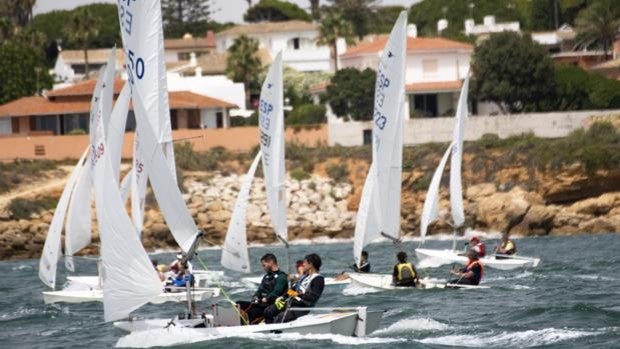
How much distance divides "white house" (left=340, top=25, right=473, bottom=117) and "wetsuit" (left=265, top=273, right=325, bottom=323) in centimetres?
5657

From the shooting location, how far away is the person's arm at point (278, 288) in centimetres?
2777

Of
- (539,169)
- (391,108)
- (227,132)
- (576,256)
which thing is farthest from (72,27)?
(391,108)

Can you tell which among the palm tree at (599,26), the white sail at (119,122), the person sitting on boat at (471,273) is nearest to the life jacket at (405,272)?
the person sitting on boat at (471,273)

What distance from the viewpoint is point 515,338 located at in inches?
1115

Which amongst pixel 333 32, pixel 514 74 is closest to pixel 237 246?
pixel 514 74

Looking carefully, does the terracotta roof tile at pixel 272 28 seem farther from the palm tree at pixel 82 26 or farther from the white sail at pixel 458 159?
the white sail at pixel 458 159

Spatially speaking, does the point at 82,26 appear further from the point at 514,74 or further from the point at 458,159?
the point at 458,159

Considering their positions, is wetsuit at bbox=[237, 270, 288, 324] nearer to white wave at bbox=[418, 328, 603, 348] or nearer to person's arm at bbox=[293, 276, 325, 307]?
person's arm at bbox=[293, 276, 325, 307]

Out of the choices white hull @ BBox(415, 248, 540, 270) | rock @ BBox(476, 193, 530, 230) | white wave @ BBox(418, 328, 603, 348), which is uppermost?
white wave @ BBox(418, 328, 603, 348)

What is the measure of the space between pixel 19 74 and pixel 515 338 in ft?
238

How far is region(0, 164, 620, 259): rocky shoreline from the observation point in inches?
2685

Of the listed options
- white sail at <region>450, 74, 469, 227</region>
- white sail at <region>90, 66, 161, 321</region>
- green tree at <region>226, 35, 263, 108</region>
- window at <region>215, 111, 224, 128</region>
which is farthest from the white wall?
white sail at <region>90, 66, 161, 321</region>

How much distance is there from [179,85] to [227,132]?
14616 mm

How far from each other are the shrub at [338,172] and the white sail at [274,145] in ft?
118
